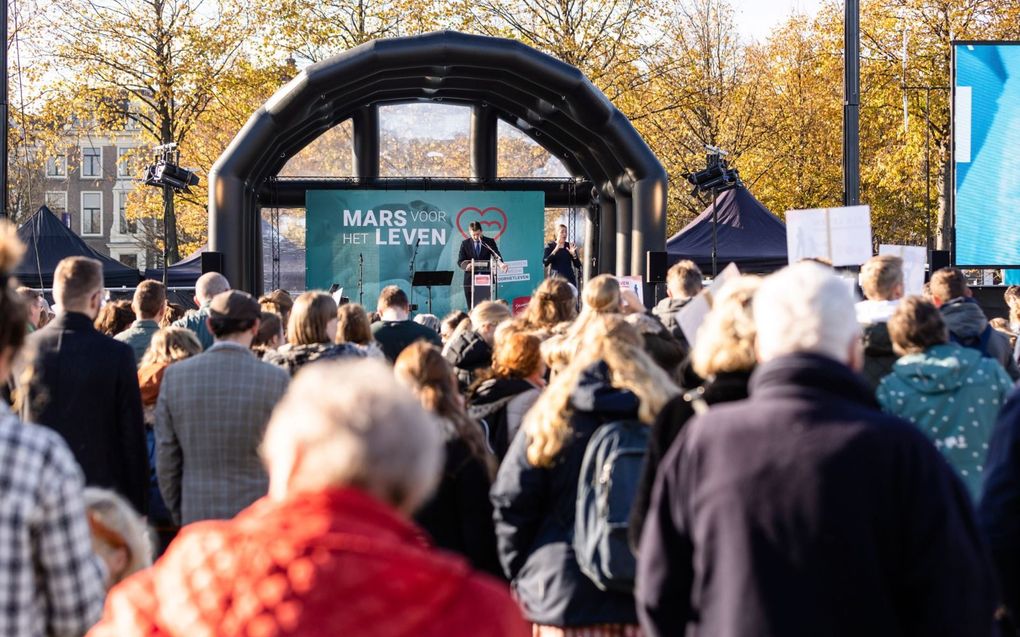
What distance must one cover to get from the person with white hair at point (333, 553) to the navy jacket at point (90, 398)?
144 inches

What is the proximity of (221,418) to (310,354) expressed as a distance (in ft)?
2.45

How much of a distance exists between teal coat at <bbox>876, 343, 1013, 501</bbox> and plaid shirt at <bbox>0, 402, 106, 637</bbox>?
10.9ft

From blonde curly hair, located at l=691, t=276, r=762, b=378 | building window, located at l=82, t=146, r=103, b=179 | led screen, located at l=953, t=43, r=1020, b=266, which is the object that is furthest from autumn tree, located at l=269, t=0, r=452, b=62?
building window, located at l=82, t=146, r=103, b=179

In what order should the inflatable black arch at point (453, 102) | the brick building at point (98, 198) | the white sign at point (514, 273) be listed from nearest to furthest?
the inflatable black arch at point (453, 102)
the white sign at point (514, 273)
the brick building at point (98, 198)

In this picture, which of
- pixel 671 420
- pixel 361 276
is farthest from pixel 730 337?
pixel 361 276

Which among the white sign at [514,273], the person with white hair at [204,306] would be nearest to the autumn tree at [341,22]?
the white sign at [514,273]

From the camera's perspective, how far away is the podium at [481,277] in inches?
732

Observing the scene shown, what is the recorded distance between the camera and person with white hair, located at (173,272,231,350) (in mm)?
7961

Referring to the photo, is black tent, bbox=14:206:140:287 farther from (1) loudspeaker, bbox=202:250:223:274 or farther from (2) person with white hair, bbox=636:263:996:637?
(2) person with white hair, bbox=636:263:996:637

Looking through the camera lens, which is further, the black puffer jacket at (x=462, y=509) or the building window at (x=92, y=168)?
the building window at (x=92, y=168)

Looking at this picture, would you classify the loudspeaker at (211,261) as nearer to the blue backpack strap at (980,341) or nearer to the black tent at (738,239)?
the black tent at (738,239)

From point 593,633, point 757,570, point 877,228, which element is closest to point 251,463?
point 593,633

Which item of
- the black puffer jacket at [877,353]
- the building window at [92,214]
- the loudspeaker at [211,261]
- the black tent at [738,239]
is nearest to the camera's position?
the black puffer jacket at [877,353]

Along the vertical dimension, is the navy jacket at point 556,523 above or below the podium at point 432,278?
below
